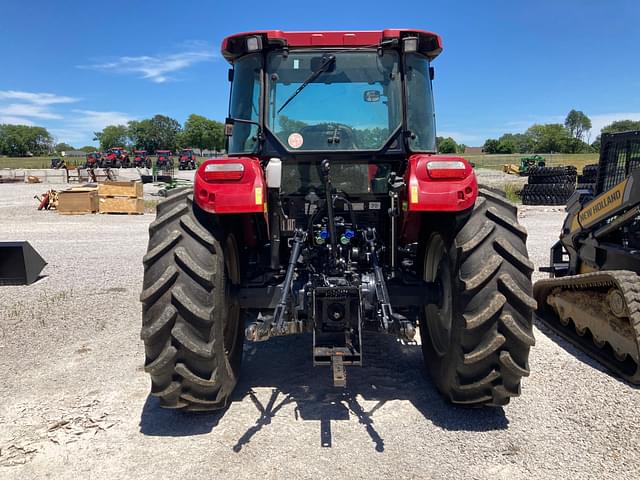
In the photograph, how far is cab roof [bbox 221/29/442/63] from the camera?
3936 mm

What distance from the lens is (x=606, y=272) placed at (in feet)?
14.5

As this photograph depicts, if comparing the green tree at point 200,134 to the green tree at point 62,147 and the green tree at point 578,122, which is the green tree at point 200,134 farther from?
the green tree at point 578,122

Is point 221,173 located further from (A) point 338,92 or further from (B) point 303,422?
(B) point 303,422

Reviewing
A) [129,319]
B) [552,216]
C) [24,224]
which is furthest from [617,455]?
[24,224]

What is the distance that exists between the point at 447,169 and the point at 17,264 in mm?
7001

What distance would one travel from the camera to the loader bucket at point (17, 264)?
7.77m

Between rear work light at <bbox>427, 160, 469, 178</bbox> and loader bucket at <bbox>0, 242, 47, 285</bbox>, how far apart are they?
675cm

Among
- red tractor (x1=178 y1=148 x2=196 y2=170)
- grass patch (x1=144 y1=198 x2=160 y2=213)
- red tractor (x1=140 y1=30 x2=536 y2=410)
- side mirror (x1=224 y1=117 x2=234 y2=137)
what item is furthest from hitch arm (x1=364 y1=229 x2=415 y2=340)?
red tractor (x1=178 y1=148 x2=196 y2=170)

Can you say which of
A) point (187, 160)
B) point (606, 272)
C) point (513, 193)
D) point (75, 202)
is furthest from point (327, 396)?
point (187, 160)

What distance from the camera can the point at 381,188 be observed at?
396 centimetres

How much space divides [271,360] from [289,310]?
1219 mm

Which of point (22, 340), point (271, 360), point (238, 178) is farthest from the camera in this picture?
point (22, 340)

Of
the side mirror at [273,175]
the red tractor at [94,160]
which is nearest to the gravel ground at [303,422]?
the side mirror at [273,175]

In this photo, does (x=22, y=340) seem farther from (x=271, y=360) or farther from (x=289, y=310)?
(x=289, y=310)
